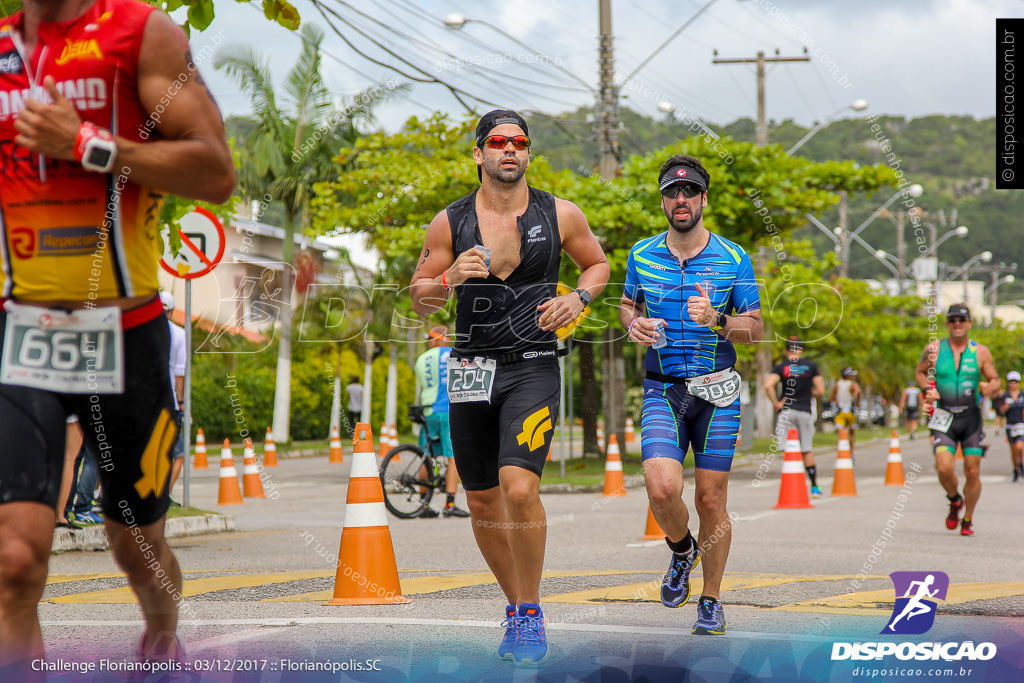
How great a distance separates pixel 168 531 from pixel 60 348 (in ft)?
29.1

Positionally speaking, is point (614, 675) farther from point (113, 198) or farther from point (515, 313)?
point (113, 198)

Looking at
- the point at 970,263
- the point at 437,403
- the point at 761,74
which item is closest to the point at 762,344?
the point at 761,74

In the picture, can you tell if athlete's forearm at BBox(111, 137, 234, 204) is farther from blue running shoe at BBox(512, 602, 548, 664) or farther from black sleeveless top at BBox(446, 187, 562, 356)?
blue running shoe at BBox(512, 602, 548, 664)

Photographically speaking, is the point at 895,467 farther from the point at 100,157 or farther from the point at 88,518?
the point at 100,157

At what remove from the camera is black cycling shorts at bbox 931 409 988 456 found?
11.2m

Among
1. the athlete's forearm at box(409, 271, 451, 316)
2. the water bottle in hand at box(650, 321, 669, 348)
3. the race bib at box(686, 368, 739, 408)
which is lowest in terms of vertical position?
the race bib at box(686, 368, 739, 408)

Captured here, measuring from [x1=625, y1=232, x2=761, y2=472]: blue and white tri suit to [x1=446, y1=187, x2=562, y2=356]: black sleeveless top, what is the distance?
1001mm

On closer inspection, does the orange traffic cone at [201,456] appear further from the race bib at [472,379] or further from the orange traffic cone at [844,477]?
the race bib at [472,379]

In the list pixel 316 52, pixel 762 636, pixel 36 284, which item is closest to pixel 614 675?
pixel 762 636

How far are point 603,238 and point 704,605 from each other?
15.6m

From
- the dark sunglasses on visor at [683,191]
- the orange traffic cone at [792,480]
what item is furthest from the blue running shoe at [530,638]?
the orange traffic cone at [792,480]

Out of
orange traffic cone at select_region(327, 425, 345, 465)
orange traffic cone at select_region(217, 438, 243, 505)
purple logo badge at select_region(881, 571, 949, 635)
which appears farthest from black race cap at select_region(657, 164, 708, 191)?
orange traffic cone at select_region(327, 425, 345, 465)

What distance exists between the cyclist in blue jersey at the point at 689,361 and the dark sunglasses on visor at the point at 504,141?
44.3 inches

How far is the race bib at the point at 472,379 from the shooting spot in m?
4.99
